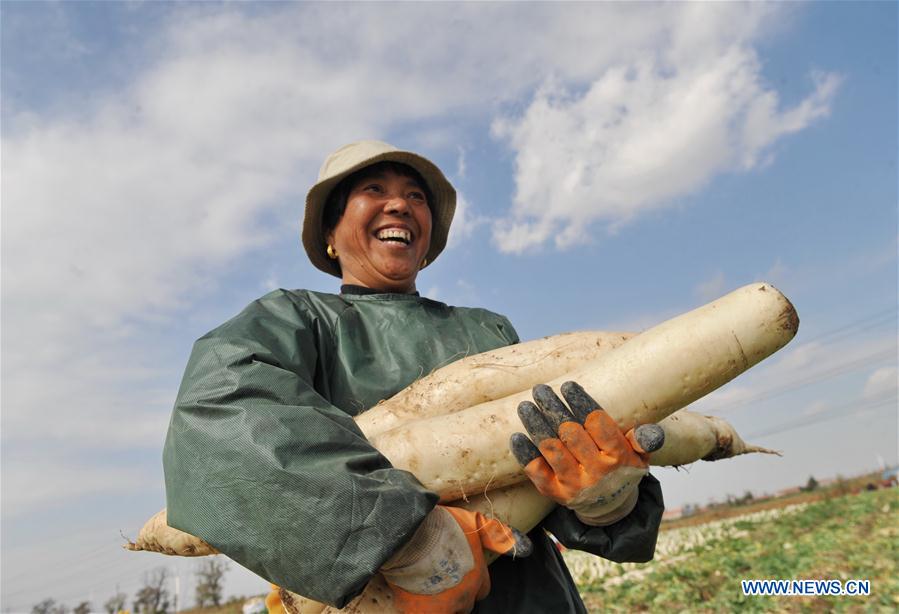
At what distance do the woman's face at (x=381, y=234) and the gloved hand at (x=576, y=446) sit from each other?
1077 millimetres

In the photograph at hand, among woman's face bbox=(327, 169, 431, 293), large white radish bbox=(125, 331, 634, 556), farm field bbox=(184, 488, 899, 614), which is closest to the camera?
large white radish bbox=(125, 331, 634, 556)

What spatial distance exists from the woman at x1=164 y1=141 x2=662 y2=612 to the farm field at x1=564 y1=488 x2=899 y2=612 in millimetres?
6404

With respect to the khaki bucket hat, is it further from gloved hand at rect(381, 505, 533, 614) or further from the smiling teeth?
gloved hand at rect(381, 505, 533, 614)

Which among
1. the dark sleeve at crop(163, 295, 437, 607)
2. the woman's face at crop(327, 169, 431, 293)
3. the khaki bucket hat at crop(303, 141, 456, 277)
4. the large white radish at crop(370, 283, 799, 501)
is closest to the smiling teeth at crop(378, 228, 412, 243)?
the woman's face at crop(327, 169, 431, 293)

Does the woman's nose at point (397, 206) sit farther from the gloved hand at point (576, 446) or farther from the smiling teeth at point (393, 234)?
the gloved hand at point (576, 446)

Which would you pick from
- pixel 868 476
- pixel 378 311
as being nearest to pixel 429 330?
pixel 378 311

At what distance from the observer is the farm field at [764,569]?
7145 millimetres

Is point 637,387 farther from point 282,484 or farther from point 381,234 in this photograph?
point 381,234

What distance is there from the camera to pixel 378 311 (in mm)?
2322

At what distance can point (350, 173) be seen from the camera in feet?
8.47

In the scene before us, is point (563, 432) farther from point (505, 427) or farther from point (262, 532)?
point (262, 532)

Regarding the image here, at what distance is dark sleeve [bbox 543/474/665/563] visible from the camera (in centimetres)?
200

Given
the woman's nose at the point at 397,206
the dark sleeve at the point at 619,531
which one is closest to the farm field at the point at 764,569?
the dark sleeve at the point at 619,531

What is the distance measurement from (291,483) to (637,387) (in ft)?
3.37
